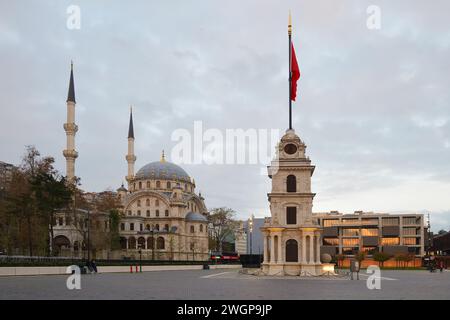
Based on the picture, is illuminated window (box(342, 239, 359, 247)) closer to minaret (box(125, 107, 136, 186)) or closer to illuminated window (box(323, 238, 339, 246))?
illuminated window (box(323, 238, 339, 246))

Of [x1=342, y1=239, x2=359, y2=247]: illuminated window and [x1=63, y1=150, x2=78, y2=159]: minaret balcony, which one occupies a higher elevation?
[x1=63, y1=150, x2=78, y2=159]: minaret balcony

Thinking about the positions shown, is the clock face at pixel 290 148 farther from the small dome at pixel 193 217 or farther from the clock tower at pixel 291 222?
the small dome at pixel 193 217

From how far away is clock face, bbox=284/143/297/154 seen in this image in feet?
182

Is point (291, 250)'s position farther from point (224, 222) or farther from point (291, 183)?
point (224, 222)

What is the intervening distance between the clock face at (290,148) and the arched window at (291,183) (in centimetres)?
265

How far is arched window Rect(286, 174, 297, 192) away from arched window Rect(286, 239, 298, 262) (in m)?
5.28

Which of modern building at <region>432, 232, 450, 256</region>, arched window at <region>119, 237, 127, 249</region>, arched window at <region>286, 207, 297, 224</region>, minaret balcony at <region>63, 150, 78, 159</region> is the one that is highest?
minaret balcony at <region>63, 150, 78, 159</region>

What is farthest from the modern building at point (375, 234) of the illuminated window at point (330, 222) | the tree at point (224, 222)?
the tree at point (224, 222)

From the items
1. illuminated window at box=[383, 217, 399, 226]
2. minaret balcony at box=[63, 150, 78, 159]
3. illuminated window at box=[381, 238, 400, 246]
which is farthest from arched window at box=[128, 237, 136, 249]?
illuminated window at box=[383, 217, 399, 226]

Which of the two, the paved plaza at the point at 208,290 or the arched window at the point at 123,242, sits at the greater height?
the paved plaza at the point at 208,290

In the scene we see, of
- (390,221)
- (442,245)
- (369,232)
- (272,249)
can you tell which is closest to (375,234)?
(369,232)

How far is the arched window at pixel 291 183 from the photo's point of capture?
54.7 metres

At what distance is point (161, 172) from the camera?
130625 millimetres
